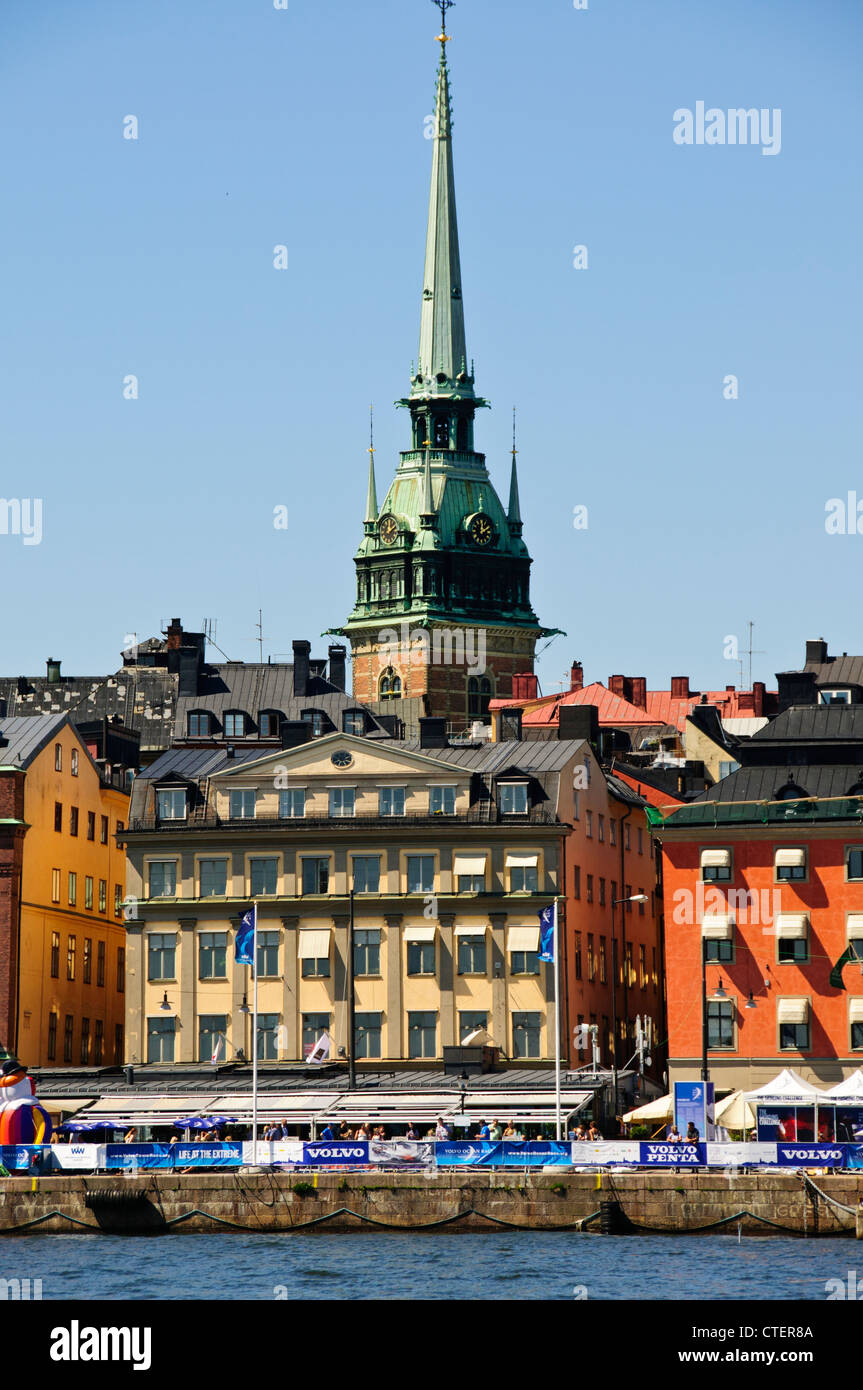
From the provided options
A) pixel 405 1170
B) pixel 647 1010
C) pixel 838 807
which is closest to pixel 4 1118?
pixel 405 1170

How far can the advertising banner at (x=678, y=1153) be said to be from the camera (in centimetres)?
6956

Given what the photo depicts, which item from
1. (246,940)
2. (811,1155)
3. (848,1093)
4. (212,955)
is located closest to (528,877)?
(212,955)

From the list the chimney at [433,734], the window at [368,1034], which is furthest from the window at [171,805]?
the window at [368,1034]

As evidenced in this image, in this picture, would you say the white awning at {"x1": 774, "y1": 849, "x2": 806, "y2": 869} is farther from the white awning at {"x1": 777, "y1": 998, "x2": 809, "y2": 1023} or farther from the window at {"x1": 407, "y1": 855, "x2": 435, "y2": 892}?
the window at {"x1": 407, "y1": 855, "x2": 435, "y2": 892}

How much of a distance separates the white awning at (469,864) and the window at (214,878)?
8763 mm

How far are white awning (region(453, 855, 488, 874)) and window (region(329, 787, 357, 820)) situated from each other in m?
4.50

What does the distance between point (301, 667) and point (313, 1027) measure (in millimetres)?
42879

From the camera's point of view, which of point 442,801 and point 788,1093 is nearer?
point 788,1093

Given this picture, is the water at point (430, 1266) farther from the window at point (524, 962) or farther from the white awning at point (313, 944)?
the white awning at point (313, 944)

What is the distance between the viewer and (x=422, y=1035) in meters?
97.7

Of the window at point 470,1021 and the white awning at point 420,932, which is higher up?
the white awning at point 420,932

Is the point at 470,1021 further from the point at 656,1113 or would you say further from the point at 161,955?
Result: the point at 656,1113

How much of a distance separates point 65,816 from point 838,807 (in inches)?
1223

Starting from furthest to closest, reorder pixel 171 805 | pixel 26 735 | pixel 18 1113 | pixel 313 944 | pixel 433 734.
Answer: pixel 26 735 → pixel 433 734 → pixel 171 805 → pixel 313 944 → pixel 18 1113
